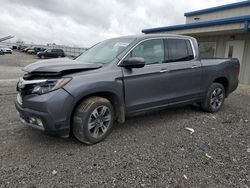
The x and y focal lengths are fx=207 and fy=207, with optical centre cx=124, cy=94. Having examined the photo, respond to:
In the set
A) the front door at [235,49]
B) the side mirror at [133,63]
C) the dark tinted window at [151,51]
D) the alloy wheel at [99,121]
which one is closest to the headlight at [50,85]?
the alloy wheel at [99,121]

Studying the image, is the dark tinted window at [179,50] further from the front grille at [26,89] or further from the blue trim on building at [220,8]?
the blue trim on building at [220,8]

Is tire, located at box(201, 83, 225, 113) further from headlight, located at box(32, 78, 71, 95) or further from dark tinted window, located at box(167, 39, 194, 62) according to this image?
headlight, located at box(32, 78, 71, 95)

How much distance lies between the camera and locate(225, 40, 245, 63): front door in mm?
10969

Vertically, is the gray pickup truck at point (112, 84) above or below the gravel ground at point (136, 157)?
above

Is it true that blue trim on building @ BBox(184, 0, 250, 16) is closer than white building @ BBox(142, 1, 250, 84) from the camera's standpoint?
No

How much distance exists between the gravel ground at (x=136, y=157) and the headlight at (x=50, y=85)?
979mm

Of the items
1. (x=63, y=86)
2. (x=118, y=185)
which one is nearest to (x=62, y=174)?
(x=118, y=185)

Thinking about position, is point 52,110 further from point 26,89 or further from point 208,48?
point 208,48

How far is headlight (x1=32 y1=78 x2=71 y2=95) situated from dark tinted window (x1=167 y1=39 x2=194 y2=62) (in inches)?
90.4

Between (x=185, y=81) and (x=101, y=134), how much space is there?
2228 mm

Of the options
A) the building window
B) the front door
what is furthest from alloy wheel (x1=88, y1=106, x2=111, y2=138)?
the building window

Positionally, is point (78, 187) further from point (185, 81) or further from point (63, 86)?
point (185, 81)

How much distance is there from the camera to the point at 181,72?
4.47 metres

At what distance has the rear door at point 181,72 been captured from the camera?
14.2 feet
